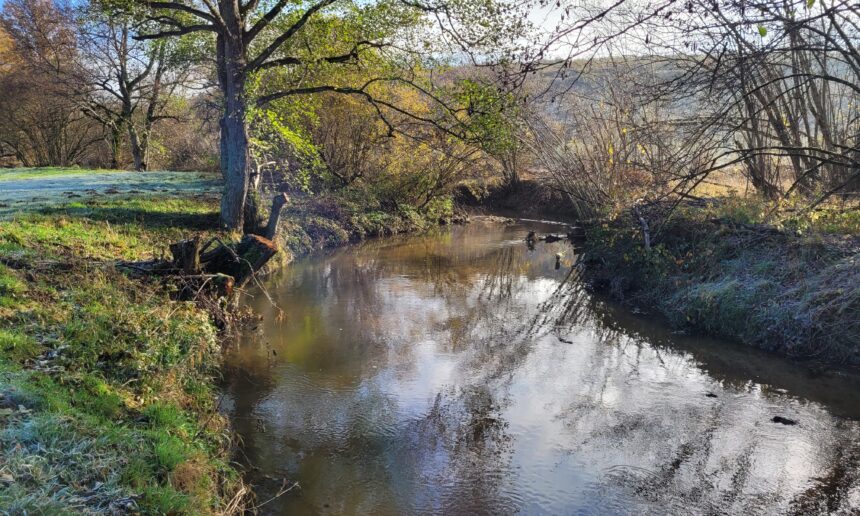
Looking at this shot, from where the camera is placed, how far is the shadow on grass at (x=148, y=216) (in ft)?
37.9

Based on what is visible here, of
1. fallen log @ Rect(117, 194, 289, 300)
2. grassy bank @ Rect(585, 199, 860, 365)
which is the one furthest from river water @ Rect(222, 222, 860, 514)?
fallen log @ Rect(117, 194, 289, 300)

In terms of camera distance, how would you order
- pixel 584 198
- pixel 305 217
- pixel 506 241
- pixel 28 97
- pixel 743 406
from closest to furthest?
pixel 743 406 → pixel 584 198 → pixel 305 217 → pixel 506 241 → pixel 28 97

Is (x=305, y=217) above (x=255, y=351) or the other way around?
above

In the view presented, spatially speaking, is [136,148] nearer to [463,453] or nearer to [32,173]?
[32,173]

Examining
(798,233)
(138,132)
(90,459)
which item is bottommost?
(90,459)

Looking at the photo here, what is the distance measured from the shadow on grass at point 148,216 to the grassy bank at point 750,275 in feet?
30.3

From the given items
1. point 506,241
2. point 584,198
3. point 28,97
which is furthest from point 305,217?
point 28,97

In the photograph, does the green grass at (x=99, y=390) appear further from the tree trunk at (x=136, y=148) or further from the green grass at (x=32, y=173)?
the tree trunk at (x=136, y=148)

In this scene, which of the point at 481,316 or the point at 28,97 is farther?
the point at 28,97

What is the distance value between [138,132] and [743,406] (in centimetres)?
2878

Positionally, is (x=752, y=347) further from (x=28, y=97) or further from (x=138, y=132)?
(x=28, y=97)

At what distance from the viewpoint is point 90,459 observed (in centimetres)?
381

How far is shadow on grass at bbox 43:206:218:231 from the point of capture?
11.5 meters

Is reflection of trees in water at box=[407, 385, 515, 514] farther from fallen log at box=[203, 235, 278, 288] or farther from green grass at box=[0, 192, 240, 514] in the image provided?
fallen log at box=[203, 235, 278, 288]
